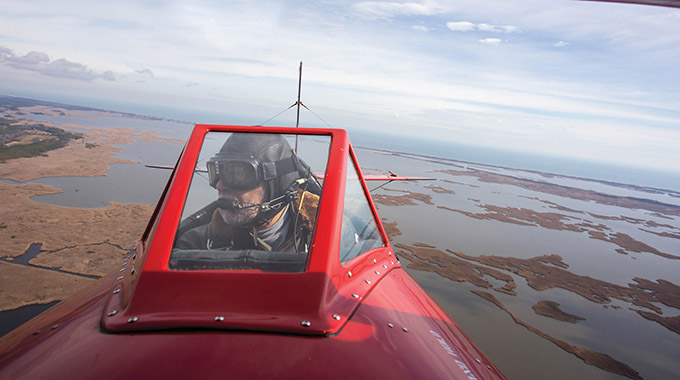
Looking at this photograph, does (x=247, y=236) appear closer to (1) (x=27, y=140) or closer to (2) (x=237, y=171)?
(2) (x=237, y=171)

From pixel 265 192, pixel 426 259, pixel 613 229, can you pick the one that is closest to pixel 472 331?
pixel 426 259

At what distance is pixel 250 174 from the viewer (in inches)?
109

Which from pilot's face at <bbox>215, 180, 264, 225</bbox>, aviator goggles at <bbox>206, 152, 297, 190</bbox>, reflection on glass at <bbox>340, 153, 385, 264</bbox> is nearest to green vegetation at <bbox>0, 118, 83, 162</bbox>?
aviator goggles at <bbox>206, 152, 297, 190</bbox>

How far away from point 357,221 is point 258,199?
3.48 feet

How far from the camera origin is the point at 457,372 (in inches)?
69.7

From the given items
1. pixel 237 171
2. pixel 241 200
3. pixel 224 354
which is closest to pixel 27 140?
pixel 237 171

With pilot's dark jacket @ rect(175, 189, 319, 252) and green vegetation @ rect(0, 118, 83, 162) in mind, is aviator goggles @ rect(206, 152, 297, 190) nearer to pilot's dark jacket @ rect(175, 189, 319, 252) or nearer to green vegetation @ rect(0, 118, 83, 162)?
pilot's dark jacket @ rect(175, 189, 319, 252)

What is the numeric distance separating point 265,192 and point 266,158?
1.06 feet

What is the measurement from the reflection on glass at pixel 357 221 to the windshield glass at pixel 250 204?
306 mm

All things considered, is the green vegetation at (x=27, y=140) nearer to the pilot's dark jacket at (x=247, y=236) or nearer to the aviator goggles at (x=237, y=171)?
the aviator goggles at (x=237, y=171)

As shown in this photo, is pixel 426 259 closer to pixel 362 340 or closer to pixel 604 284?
pixel 604 284

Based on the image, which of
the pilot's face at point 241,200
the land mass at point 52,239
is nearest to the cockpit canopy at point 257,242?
the pilot's face at point 241,200

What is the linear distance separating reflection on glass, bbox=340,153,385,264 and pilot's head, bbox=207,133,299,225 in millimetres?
554

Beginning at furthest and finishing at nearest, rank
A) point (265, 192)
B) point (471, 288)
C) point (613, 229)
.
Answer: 1. point (613, 229)
2. point (471, 288)
3. point (265, 192)
